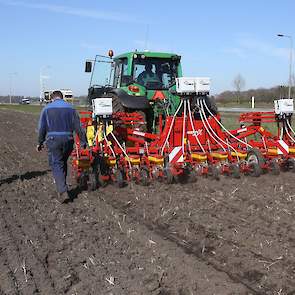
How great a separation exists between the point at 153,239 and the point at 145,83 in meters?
5.23

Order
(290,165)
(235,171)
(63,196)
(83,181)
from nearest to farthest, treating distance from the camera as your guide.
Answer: (63,196)
(83,181)
(235,171)
(290,165)

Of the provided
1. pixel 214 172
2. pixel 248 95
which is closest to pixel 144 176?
pixel 214 172

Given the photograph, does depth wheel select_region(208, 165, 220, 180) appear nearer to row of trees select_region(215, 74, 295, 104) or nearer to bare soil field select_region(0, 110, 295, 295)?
bare soil field select_region(0, 110, 295, 295)

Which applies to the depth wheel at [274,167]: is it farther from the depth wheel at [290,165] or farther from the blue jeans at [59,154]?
the blue jeans at [59,154]

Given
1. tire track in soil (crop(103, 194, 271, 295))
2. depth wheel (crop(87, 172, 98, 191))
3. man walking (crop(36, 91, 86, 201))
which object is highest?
man walking (crop(36, 91, 86, 201))

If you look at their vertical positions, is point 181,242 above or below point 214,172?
below

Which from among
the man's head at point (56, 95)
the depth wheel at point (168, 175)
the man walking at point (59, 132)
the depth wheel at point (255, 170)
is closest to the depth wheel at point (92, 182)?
the man walking at point (59, 132)

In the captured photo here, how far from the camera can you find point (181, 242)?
15.1 ft

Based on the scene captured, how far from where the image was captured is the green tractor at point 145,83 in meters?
8.98

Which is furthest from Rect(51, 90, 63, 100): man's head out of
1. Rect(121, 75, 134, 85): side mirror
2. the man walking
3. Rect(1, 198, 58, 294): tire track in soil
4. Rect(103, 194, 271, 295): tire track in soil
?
Rect(121, 75, 134, 85): side mirror

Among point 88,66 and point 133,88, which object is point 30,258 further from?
point 88,66

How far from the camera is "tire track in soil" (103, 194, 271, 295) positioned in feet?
12.0

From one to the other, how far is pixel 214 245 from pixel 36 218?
7.10 feet

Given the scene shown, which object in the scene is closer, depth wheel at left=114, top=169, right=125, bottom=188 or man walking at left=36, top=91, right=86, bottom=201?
man walking at left=36, top=91, right=86, bottom=201
